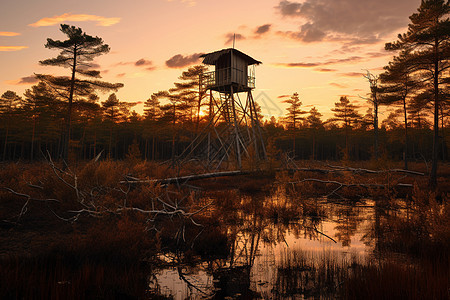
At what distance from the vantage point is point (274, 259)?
5.28 metres

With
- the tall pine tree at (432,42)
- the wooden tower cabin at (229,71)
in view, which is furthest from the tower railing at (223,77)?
the tall pine tree at (432,42)

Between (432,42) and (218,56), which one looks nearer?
(432,42)

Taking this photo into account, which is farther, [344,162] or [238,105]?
[238,105]

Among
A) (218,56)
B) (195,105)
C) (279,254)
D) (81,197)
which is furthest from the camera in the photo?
(195,105)

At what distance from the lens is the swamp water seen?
408 centimetres

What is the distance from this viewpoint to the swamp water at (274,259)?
4082mm

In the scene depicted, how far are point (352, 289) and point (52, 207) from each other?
907 centimetres

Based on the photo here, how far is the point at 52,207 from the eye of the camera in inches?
335

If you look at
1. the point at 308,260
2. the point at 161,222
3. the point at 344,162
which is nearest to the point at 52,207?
the point at 161,222

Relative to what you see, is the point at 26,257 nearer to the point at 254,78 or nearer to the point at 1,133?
the point at 254,78

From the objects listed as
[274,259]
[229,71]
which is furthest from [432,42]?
[274,259]

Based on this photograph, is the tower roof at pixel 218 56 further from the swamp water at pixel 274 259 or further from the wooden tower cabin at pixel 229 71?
the swamp water at pixel 274 259

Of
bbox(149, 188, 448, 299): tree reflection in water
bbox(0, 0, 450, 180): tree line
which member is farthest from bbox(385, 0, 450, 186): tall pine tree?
bbox(149, 188, 448, 299): tree reflection in water

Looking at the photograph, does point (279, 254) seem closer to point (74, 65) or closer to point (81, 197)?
A: point (81, 197)
